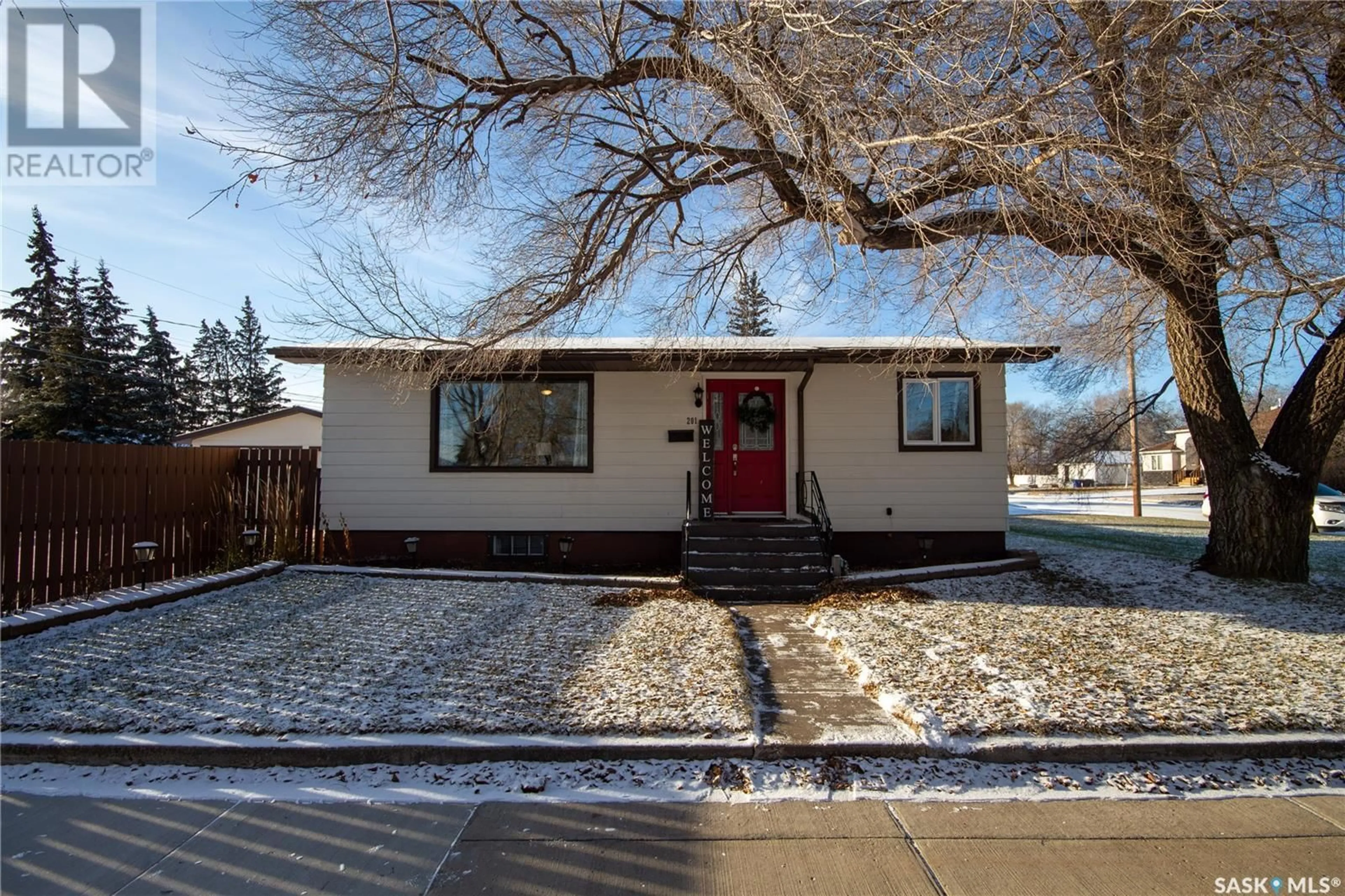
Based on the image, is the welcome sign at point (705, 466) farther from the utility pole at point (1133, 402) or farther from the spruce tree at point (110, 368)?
the spruce tree at point (110, 368)

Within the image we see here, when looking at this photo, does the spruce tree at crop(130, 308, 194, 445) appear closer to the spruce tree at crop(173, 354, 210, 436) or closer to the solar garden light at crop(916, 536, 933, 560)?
the spruce tree at crop(173, 354, 210, 436)

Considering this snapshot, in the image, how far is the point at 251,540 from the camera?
8641mm

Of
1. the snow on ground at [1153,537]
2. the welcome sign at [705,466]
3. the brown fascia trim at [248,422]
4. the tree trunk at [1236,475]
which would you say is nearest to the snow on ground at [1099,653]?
the tree trunk at [1236,475]

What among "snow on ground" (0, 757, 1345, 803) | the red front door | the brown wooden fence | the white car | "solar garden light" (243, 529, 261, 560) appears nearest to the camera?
"snow on ground" (0, 757, 1345, 803)

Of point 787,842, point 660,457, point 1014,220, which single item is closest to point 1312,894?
A: point 787,842

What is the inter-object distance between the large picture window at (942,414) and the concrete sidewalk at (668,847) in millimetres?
7124

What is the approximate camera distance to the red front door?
32.9ft

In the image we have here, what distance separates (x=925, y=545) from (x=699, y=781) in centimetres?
746

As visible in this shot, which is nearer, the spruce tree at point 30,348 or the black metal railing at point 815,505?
the black metal railing at point 815,505

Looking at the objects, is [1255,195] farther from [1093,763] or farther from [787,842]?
[787,842]

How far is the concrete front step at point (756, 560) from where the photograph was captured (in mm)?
8148

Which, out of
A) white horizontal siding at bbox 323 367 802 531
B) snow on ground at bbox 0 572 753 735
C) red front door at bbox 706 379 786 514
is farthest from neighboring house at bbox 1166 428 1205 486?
snow on ground at bbox 0 572 753 735

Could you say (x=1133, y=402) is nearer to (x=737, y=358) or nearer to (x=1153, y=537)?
(x=737, y=358)

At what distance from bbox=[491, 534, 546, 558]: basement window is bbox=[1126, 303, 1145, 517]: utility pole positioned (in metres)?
8.03
